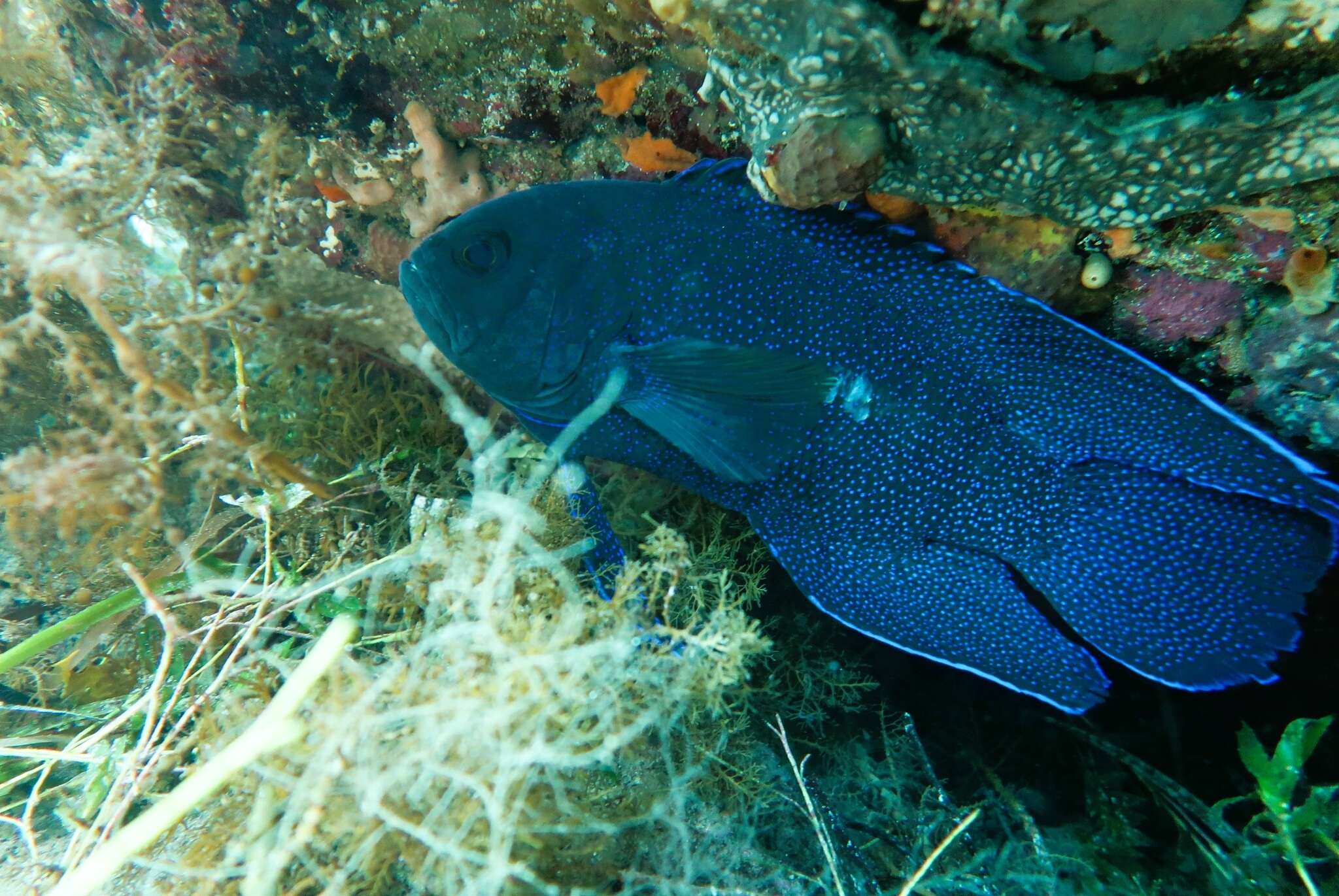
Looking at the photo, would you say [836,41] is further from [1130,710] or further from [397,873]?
[1130,710]

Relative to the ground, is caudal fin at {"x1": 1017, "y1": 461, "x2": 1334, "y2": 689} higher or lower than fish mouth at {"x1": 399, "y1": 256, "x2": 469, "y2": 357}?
lower

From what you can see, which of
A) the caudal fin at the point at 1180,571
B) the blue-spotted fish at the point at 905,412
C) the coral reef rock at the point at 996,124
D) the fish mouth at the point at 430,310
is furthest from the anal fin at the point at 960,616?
the fish mouth at the point at 430,310

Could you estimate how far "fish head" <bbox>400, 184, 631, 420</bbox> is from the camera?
2.20 m

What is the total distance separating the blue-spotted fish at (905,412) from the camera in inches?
78.6

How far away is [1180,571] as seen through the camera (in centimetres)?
205

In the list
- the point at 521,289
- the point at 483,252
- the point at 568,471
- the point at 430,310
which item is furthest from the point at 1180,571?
the point at 430,310

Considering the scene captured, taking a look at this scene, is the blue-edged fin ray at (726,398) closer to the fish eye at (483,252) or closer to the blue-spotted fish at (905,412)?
the blue-spotted fish at (905,412)

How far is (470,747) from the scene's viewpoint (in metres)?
1.55

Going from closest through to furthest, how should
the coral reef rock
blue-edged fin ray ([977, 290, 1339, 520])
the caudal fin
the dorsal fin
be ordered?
1. the coral reef rock
2. blue-edged fin ray ([977, 290, 1339, 520])
3. the caudal fin
4. the dorsal fin

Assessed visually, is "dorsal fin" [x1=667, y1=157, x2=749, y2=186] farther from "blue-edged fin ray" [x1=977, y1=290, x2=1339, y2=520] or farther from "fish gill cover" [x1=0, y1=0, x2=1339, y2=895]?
"blue-edged fin ray" [x1=977, y1=290, x2=1339, y2=520]

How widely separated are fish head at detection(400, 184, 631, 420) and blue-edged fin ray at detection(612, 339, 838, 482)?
195mm

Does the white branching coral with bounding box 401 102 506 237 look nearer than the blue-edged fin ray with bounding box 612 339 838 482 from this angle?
No

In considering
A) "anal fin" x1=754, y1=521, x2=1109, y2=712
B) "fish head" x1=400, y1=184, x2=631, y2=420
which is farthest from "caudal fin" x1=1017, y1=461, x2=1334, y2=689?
"fish head" x1=400, y1=184, x2=631, y2=420

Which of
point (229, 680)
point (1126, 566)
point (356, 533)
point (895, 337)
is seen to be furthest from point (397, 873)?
point (1126, 566)
